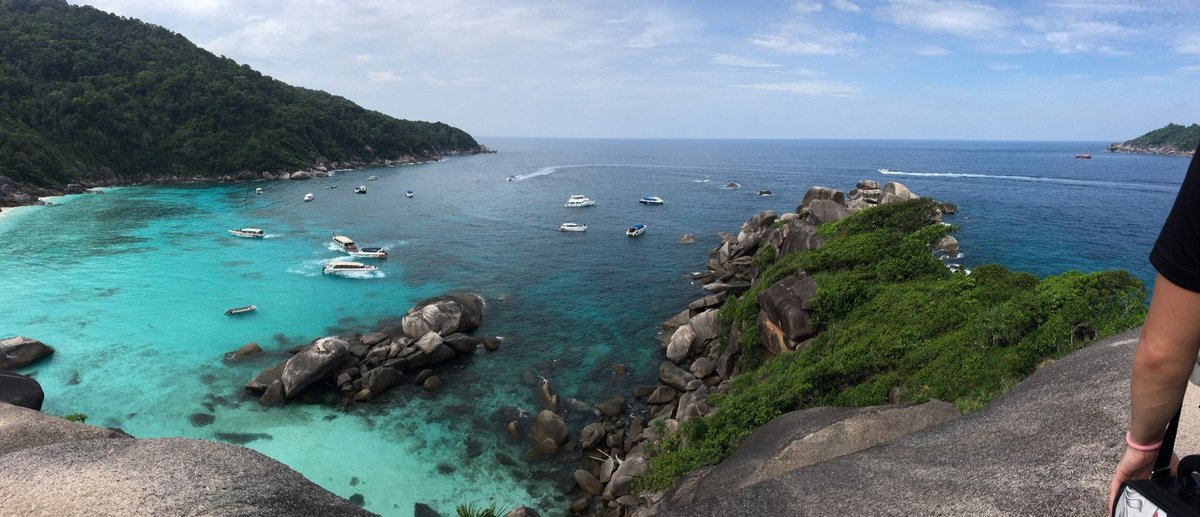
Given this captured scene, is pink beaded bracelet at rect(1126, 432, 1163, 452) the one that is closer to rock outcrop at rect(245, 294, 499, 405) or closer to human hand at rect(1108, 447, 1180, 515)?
human hand at rect(1108, 447, 1180, 515)

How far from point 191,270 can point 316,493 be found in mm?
46028

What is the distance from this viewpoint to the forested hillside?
91.4 m

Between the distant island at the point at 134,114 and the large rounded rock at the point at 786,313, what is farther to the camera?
the distant island at the point at 134,114

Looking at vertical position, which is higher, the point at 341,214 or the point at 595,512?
the point at 341,214

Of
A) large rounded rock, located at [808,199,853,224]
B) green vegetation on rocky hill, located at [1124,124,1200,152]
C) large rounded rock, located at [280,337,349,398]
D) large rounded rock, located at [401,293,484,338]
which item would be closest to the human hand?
large rounded rock, located at [280,337,349,398]

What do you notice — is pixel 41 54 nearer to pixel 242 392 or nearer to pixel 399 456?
pixel 242 392

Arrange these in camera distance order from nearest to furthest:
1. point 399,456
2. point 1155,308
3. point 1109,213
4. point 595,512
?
1. point 1155,308
2. point 595,512
3. point 399,456
4. point 1109,213

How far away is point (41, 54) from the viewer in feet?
340

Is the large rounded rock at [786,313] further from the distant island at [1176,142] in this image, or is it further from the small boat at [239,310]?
the distant island at [1176,142]

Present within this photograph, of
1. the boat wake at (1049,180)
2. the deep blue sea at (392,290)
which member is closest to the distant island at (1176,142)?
the boat wake at (1049,180)

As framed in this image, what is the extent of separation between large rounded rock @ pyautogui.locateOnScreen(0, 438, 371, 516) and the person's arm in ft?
40.4

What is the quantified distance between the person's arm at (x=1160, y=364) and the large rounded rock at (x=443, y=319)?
1235 inches

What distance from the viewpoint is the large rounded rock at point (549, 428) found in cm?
2327

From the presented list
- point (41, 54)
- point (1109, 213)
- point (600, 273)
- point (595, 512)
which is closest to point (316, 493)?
point (595, 512)
